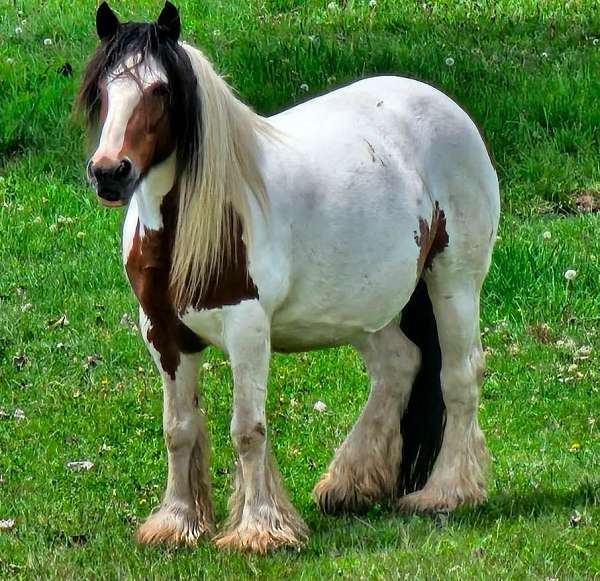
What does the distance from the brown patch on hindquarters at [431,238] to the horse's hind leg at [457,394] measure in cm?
4

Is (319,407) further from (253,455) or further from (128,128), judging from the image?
(128,128)

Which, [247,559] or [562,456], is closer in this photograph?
[247,559]

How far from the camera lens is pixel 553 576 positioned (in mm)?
4785

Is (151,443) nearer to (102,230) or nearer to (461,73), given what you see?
(102,230)

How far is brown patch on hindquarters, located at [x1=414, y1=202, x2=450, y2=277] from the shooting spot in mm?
5383

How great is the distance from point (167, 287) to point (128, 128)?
24.1 inches

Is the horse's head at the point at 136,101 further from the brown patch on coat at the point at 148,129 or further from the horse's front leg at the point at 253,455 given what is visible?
the horse's front leg at the point at 253,455

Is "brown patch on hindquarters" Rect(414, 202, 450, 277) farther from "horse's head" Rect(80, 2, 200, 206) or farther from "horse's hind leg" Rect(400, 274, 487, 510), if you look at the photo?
"horse's head" Rect(80, 2, 200, 206)

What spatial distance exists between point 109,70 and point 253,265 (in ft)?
2.56

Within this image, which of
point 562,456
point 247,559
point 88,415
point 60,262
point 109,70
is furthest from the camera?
point 60,262

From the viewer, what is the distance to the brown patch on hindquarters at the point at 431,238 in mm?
5383

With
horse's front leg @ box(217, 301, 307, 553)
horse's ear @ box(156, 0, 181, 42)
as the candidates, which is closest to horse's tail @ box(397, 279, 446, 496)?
horse's front leg @ box(217, 301, 307, 553)

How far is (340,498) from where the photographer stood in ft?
18.8

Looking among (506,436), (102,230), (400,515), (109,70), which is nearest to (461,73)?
(102,230)
